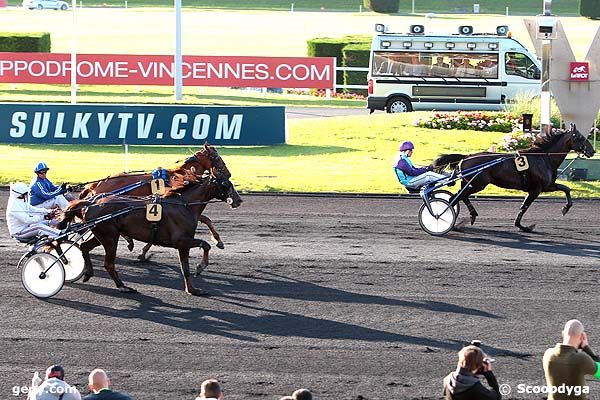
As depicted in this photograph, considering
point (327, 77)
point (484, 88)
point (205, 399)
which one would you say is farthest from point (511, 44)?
point (205, 399)

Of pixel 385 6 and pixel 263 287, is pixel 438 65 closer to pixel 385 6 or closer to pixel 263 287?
pixel 263 287

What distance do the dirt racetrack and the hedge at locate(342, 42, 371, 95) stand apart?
21.2 m

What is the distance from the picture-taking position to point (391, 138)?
85.4ft

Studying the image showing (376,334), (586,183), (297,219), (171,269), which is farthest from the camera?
(586,183)

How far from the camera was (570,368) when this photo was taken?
770 centimetres

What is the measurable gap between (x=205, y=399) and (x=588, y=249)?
31.2 ft

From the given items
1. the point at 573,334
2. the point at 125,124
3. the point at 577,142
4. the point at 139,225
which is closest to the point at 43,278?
the point at 139,225

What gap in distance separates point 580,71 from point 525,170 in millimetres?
5499

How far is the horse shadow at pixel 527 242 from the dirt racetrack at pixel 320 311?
0.14ft

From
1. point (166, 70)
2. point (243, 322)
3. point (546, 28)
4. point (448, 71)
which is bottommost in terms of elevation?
point (243, 322)

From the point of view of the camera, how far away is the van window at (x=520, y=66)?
31.3 m

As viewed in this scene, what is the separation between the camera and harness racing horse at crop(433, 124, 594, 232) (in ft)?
54.7

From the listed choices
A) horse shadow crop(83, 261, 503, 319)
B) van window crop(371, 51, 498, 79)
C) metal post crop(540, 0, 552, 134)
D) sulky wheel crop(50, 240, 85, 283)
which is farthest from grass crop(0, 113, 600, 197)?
sulky wheel crop(50, 240, 85, 283)

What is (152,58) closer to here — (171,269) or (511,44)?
(511,44)
